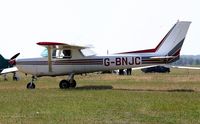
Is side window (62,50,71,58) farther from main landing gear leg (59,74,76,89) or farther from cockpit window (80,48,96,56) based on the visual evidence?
main landing gear leg (59,74,76,89)

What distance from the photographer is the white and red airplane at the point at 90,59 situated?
23.1 m

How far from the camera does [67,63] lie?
78.1ft

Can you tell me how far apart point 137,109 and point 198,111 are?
5.78ft

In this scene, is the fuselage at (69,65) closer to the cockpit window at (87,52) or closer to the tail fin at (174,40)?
the cockpit window at (87,52)

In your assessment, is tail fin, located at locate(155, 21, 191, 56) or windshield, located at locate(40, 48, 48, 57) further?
windshield, located at locate(40, 48, 48, 57)

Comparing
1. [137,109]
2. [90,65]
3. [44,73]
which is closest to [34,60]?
[44,73]

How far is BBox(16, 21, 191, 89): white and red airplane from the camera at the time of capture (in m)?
23.1

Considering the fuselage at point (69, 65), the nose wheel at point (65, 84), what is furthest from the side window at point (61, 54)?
the nose wheel at point (65, 84)

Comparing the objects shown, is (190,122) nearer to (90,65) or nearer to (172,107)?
(172,107)

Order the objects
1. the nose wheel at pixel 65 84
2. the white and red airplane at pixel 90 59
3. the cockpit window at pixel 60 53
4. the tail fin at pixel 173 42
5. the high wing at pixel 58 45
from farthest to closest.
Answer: the cockpit window at pixel 60 53, the nose wheel at pixel 65 84, the tail fin at pixel 173 42, the white and red airplane at pixel 90 59, the high wing at pixel 58 45

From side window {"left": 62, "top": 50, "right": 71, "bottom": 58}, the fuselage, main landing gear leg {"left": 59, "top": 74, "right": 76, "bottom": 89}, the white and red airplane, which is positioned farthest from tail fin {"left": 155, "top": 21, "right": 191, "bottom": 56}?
main landing gear leg {"left": 59, "top": 74, "right": 76, "bottom": 89}

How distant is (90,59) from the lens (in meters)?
23.8

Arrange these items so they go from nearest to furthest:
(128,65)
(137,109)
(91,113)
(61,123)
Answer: (61,123) < (91,113) < (137,109) < (128,65)

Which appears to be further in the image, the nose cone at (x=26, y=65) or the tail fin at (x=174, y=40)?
the nose cone at (x=26, y=65)
